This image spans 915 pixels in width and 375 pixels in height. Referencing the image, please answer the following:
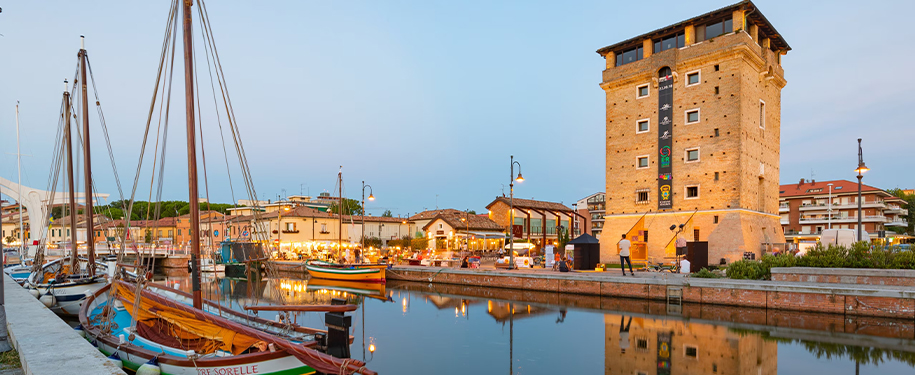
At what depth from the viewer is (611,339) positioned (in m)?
15.4

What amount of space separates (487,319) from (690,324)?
7284 millimetres

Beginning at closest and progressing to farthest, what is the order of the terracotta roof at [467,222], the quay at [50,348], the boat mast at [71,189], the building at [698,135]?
the quay at [50,348]
the boat mast at [71,189]
the building at [698,135]
the terracotta roof at [467,222]

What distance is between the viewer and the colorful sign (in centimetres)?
3309

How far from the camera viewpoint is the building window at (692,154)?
105ft

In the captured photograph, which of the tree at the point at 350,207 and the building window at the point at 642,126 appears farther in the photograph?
the tree at the point at 350,207

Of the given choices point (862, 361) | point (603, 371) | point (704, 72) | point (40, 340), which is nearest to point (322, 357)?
point (40, 340)

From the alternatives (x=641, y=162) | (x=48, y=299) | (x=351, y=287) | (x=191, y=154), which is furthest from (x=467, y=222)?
(x=191, y=154)

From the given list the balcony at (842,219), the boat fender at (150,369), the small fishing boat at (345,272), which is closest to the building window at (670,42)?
the small fishing boat at (345,272)

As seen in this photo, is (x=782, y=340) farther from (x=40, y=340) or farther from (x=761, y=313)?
(x=40, y=340)

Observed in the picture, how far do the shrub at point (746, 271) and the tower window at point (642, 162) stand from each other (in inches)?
508

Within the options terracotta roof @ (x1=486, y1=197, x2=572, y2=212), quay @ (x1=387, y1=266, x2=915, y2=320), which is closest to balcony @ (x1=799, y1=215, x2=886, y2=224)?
terracotta roof @ (x1=486, y1=197, x2=572, y2=212)

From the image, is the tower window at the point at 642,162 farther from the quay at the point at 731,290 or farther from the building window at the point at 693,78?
the quay at the point at 731,290

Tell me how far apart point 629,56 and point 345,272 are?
2564 centimetres

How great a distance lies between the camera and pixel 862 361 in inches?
505
